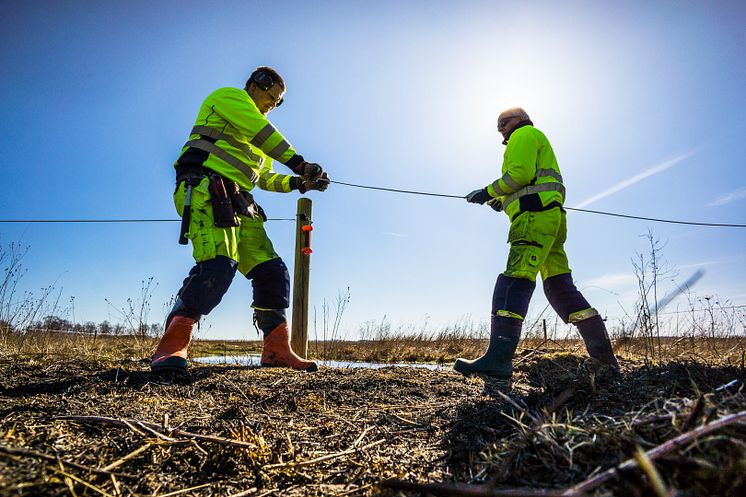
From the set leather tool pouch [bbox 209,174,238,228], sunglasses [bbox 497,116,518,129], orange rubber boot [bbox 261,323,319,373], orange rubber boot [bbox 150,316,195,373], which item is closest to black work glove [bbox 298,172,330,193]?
leather tool pouch [bbox 209,174,238,228]

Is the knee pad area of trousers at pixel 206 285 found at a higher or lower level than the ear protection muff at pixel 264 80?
lower

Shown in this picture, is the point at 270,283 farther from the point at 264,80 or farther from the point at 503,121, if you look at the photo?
the point at 503,121

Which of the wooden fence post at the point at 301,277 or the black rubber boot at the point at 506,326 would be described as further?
the wooden fence post at the point at 301,277

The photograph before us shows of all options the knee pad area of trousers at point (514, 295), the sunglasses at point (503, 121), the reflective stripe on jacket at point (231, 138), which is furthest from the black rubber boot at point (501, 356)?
the reflective stripe on jacket at point (231, 138)

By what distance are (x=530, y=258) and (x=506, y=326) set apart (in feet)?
1.90

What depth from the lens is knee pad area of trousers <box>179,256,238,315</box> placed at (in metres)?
2.80

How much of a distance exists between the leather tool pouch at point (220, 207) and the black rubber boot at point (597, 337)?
296cm

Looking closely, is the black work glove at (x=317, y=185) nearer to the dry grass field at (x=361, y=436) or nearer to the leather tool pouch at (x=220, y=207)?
the leather tool pouch at (x=220, y=207)

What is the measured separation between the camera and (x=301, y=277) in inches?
180

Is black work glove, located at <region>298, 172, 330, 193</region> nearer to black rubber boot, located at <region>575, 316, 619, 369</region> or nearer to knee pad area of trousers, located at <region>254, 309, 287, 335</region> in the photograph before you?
knee pad area of trousers, located at <region>254, 309, 287, 335</region>

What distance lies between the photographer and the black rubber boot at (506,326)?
3.26 m

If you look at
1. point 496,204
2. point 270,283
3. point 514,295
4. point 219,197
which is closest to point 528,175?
point 496,204

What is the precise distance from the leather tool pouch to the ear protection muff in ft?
3.59

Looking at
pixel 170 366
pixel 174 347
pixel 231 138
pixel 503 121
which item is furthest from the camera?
pixel 503 121
